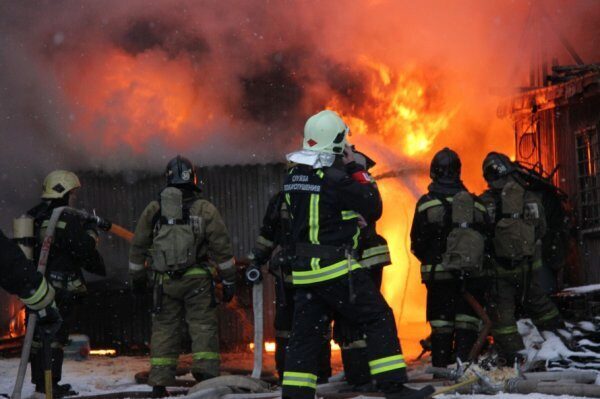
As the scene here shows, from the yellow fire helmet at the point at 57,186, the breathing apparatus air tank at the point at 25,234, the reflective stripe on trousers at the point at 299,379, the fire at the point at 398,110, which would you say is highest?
the fire at the point at 398,110

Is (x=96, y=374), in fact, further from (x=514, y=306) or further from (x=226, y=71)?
(x=226, y=71)

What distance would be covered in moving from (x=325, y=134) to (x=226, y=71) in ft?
24.3

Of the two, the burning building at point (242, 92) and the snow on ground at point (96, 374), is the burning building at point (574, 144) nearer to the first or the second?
the burning building at point (242, 92)

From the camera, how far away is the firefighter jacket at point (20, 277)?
5.68 meters

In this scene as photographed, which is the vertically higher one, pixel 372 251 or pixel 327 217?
pixel 327 217

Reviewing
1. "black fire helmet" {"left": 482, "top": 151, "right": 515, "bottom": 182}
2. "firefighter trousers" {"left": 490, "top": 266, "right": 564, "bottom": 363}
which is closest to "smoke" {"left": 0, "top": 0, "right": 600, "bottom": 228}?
"black fire helmet" {"left": 482, "top": 151, "right": 515, "bottom": 182}

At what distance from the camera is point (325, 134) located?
6734 mm

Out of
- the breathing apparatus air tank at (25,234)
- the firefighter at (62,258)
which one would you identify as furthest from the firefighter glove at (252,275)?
the breathing apparatus air tank at (25,234)

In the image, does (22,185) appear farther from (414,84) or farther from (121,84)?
(414,84)

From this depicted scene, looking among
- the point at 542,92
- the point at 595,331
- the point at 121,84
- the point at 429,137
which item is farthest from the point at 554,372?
the point at 121,84

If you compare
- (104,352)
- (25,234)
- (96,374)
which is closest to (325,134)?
(25,234)

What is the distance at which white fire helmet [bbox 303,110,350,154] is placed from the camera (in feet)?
22.1

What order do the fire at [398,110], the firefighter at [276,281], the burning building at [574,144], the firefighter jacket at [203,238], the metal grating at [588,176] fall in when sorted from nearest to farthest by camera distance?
the firefighter at [276,281]
the firefighter jacket at [203,238]
the burning building at [574,144]
the metal grating at [588,176]
the fire at [398,110]

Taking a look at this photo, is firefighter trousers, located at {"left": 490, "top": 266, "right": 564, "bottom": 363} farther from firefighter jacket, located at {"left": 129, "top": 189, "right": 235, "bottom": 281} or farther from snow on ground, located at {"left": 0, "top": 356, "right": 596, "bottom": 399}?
snow on ground, located at {"left": 0, "top": 356, "right": 596, "bottom": 399}
